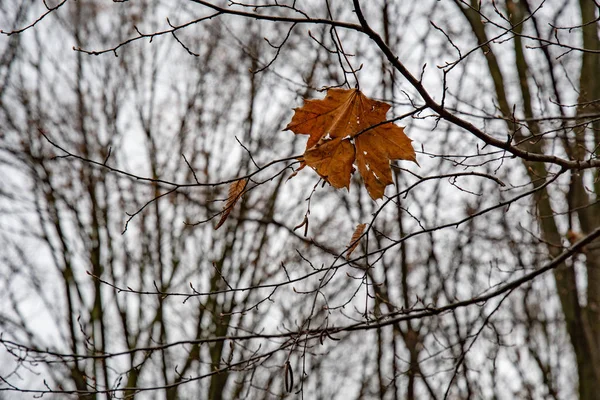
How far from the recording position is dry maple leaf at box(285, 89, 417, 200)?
5.80 feet

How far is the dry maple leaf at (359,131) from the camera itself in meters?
1.77

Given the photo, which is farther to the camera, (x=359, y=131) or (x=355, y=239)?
(x=355, y=239)

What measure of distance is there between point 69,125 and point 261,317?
8.03 ft

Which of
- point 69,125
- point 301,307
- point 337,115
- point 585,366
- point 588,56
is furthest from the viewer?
point 301,307

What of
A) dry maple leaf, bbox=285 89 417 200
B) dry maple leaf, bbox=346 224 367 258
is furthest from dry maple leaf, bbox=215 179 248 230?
dry maple leaf, bbox=346 224 367 258

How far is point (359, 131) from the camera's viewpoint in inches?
70.0

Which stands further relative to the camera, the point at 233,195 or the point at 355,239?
the point at 355,239

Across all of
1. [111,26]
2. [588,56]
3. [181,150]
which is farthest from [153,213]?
[588,56]

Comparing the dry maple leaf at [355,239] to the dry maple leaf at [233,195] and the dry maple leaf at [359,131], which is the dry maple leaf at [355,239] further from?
the dry maple leaf at [233,195]

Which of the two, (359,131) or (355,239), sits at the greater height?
(359,131)

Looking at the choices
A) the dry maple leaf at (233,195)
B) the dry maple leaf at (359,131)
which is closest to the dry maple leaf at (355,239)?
the dry maple leaf at (359,131)

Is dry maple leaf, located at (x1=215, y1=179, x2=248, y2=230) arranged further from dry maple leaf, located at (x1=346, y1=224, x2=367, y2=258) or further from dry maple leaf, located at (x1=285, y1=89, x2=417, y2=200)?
dry maple leaf, located at (x1=346, y1=224, x2=367, y2=258)

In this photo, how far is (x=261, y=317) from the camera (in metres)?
5.01

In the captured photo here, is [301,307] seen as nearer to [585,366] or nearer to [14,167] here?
[585,366]
